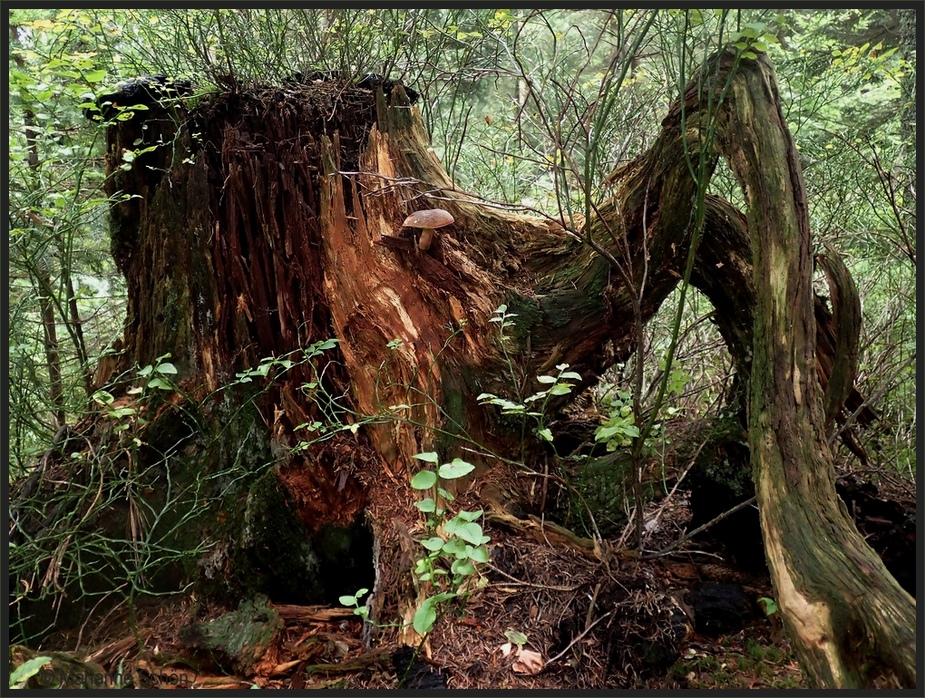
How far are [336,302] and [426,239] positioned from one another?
2.29ft

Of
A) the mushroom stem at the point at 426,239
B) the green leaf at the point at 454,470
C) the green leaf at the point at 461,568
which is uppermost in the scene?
the mushroom stem at the point at 426,239

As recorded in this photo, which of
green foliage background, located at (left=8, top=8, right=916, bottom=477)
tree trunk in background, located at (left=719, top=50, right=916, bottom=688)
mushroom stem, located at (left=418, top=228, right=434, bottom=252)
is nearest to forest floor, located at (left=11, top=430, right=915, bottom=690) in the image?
tree trunk in background, located at (left=719, top=50, right=916, bottom=688)

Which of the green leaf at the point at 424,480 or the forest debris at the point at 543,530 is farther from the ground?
the green leaf at the point at 424,480

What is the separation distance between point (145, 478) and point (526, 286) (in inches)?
105

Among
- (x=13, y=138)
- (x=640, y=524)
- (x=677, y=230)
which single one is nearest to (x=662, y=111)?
(x=677, y=230)

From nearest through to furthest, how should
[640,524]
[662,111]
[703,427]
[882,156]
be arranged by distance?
[640,524], [703,427], [882,156], [662,111]

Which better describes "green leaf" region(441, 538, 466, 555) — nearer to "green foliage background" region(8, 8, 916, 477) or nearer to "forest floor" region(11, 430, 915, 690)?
"forest floor" region(11, 430, 915, 690)

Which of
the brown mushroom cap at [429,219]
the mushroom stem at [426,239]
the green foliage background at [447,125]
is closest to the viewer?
the brown mushroom cap at [429,219]

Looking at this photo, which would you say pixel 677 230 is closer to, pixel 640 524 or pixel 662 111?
pixel 640 524

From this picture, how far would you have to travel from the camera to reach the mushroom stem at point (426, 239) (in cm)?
353

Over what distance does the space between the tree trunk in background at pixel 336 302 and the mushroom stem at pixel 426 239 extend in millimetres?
46

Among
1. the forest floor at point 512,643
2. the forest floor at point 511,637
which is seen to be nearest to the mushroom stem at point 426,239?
the forest floor at point 511,637

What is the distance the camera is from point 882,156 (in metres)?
5.26

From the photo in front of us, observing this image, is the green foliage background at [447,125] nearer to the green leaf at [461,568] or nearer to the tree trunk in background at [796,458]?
the tree trunk in background at [796,458]
